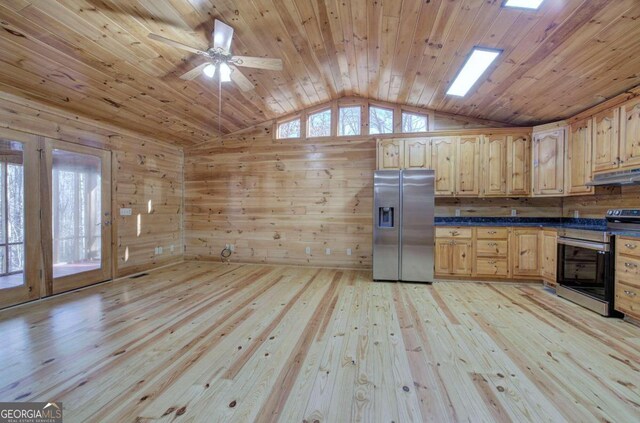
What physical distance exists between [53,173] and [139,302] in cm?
203

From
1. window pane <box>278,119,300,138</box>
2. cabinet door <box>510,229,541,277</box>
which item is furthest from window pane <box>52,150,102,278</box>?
cabinet door <box>510,229,541,277</box>

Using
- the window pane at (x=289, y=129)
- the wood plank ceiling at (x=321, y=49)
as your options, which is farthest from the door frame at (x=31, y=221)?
the window pane at (x=289, y=129)

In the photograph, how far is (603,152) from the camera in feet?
10.4

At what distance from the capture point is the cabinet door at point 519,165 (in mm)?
4012

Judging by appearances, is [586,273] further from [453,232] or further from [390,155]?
[390,155]

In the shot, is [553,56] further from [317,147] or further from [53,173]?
[53,173]

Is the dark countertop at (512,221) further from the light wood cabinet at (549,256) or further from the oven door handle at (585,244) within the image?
the oven door handle at (585,244)

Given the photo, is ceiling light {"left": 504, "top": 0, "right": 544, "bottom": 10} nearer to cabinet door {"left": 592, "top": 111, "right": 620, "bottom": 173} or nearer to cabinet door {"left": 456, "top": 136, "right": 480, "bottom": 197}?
cabinet door {"left": 592, "top": 111, "right": 620, "bottom": 173}

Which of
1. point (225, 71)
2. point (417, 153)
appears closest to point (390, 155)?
point (417, 153)

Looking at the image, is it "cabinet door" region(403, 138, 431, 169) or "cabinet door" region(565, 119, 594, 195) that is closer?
"cabinet door" region(565, 119, 594, 195)

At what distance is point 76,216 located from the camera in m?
3.64

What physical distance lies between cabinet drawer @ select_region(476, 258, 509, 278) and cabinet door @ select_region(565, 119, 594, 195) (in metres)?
1.32

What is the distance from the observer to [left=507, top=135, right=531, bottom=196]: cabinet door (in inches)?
158

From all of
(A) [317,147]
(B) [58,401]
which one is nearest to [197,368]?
(B) [58,401]
